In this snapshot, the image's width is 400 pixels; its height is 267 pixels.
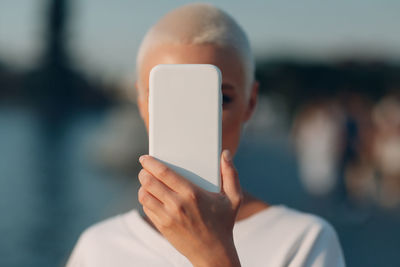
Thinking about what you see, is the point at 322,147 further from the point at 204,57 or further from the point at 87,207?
the point at 204,57

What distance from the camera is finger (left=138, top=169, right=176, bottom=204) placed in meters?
1.20

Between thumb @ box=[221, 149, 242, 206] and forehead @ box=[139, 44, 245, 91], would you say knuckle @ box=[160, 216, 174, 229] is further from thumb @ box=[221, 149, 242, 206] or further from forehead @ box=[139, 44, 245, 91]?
forehead @ box=[139, 44, 245, 91]

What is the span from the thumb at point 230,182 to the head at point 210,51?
466mm

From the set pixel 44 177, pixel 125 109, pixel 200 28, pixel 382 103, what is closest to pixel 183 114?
pixel 200 28

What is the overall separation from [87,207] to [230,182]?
994 centimetres

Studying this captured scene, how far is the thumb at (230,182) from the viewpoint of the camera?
4.08 feet

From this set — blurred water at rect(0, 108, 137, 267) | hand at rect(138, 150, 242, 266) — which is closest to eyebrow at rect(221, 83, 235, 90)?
hand at rect(138, 150, 242, 266)

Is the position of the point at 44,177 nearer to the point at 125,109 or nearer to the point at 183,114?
the point at 125,109

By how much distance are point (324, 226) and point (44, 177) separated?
50.0 feet

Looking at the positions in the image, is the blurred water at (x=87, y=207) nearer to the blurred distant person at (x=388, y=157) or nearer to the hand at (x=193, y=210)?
the blurred distant person at (x=388, y=157)

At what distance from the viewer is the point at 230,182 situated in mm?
1251

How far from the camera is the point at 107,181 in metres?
14.6

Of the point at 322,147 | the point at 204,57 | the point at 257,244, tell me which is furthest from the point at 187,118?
the point at 322,147

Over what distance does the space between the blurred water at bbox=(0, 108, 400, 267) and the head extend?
4.52 m
